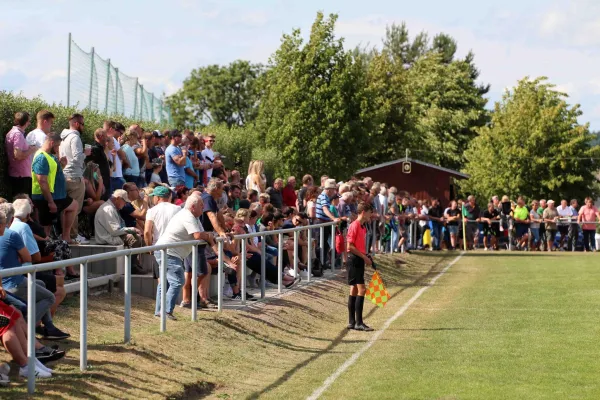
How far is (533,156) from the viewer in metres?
83.8

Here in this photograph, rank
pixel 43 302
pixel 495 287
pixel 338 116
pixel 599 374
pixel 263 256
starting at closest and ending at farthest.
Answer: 1. pixel 43 302
2. pixel 599 374
3. pixel 263 256
4. pixel 495 287
5. pixel 338 116

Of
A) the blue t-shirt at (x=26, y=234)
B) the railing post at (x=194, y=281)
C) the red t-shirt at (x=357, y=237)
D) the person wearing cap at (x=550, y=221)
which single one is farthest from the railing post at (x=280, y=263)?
the person wearing cap at (x=550, y=221)

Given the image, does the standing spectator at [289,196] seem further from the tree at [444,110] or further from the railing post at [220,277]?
the tree at [444,110]

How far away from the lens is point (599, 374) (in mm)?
12797

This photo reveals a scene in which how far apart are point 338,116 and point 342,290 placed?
28520mm

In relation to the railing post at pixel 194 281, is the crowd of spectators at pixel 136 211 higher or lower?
higher

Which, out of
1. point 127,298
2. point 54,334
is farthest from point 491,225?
point 54,334

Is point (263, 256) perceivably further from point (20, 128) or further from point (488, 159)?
point (488, 159)

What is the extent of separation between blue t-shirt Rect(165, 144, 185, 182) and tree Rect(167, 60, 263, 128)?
8498 centimetres

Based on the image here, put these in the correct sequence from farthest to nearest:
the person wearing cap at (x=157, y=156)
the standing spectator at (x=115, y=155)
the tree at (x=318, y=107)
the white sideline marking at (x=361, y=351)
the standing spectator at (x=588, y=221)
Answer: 1. the tree at (x=318, y=107)
2. the standing spectator at (x=588, y=221)
3. the person wearing cap at (x=157, y=156)
4. the standing spectator at (x=115, y=155)
5. the white sideline marking at (x=361, y=351)

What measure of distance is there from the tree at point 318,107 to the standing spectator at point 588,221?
12.6 m

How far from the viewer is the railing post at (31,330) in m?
9.85

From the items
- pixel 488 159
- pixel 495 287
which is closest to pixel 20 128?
pixel 495 287

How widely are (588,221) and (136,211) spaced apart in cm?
2721
